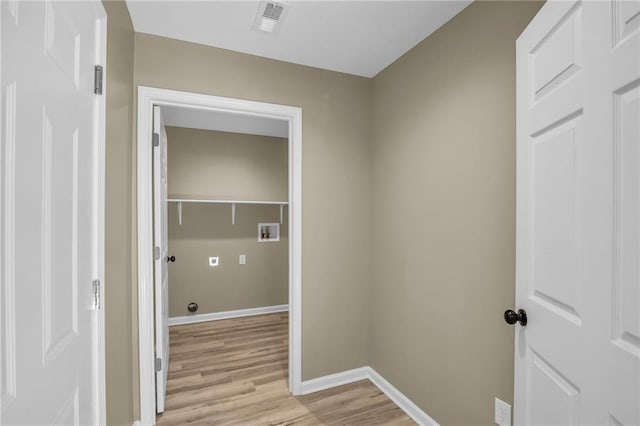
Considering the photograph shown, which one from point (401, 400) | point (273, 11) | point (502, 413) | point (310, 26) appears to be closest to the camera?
→ point (502, 413)

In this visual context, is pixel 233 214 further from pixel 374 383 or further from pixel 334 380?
pixel 374 383

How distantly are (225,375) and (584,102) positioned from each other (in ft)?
9.22

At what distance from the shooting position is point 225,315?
12.8 ft

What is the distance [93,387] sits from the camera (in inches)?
44.8

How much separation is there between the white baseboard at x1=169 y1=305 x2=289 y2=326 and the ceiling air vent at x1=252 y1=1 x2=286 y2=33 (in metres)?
3.27

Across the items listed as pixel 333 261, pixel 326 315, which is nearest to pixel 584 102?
pixel 333 261

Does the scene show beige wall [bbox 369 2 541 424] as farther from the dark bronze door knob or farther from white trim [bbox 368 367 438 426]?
the dark bronze door knob

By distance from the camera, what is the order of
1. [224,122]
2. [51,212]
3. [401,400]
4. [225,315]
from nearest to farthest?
[51,212], [401,400], [224,122], [225,315]

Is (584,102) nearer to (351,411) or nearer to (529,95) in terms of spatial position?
(529,95)

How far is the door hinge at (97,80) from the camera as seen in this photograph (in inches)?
45.5

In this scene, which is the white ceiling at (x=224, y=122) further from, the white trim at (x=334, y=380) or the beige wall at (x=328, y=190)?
the white trim at (x=334, y=380)

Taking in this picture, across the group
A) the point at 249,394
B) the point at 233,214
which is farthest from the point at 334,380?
the point at 233,214

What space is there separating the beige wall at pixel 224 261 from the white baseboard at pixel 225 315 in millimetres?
50

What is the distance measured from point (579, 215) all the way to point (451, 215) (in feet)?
2.96
